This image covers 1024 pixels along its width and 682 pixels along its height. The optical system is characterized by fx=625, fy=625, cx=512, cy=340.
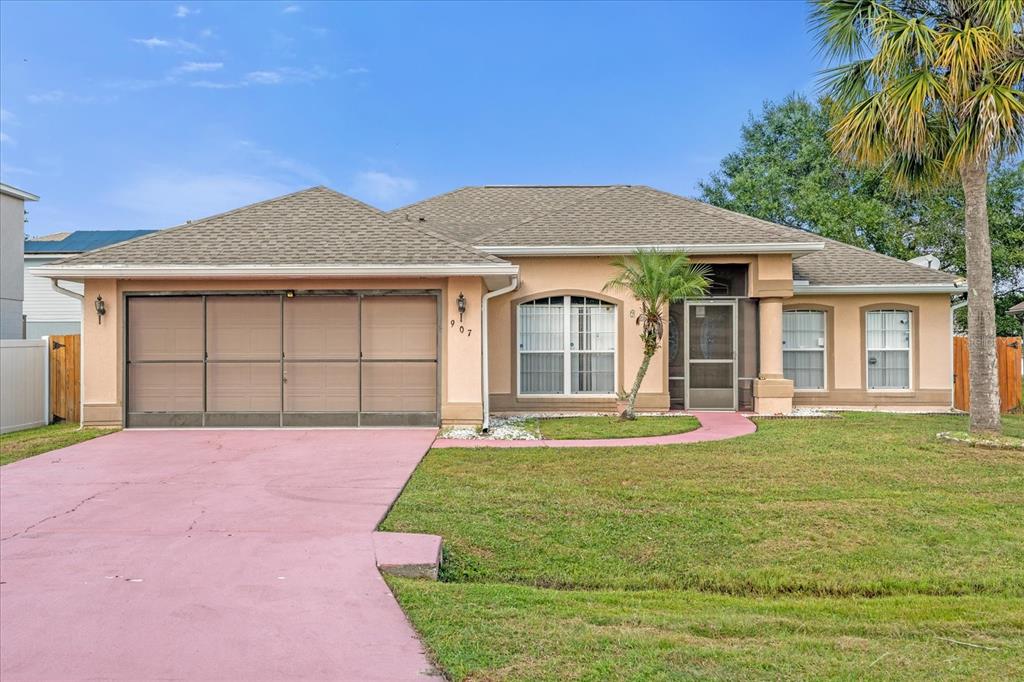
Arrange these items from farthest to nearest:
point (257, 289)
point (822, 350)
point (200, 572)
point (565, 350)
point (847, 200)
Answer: point (847, 200)
point (822, 350)
point (565, 350)
point (257, 289)
point (200, 572)

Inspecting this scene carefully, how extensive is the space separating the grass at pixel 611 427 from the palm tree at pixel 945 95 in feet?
15.1

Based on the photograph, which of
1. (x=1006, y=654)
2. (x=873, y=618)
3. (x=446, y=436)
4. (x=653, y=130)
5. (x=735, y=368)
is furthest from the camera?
(x=653, y=130)

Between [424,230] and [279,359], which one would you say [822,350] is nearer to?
[424,230]

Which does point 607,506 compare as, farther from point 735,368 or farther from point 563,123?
point 563,123

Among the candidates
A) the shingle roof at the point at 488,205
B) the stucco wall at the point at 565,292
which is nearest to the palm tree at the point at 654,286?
the stucco wall at the point at 565,292

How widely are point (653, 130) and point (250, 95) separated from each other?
58.0ft

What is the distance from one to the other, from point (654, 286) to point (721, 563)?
7.12 metres

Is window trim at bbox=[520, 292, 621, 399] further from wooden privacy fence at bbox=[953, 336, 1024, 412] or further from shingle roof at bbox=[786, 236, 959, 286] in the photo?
wooden privacy fence at bbox=[953, 336, 1024, 412]

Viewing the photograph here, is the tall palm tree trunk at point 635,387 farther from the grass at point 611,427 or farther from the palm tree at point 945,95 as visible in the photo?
the palm tree at point 945,95

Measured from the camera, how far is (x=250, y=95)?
2256 cm

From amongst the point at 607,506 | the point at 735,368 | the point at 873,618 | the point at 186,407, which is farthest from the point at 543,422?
the point at 873,618

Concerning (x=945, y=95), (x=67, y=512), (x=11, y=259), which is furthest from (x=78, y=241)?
(x=945, y=95)

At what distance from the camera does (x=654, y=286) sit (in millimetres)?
11531

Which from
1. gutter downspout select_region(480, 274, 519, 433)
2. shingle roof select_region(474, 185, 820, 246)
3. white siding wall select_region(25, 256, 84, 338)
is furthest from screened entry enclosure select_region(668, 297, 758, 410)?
white siding wall select_region(25, 256, 84, 338)
